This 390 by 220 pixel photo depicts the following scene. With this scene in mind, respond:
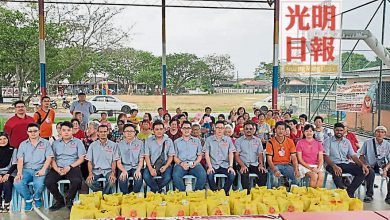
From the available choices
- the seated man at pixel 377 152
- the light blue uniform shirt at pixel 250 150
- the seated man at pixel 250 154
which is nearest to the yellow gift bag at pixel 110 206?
the seated man at pixel 250 154

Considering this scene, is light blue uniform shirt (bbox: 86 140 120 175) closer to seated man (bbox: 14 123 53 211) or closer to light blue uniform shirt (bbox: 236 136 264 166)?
seated man (bbox: 14 123 53 211)

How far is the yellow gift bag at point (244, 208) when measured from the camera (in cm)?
271

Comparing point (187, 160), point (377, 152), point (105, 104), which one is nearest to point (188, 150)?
point (187, 160)

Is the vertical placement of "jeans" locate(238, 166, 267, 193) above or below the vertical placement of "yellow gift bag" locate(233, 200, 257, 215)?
below

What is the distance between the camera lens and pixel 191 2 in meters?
8.41

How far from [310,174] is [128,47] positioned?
1120 centimetres

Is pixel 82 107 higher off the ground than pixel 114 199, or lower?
higher

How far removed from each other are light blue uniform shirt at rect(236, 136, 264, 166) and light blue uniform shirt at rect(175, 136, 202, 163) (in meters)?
0.51

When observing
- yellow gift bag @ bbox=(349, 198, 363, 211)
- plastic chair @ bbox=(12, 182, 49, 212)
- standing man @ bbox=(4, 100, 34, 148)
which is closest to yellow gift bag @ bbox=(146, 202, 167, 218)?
yellow gift bag @ bbox=(349, 198, 363, 211)

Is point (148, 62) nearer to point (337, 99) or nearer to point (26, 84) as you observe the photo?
point (26, 84)

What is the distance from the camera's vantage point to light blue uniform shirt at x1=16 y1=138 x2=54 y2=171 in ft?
13.2

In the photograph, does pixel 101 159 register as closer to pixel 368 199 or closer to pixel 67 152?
pixel 67 152

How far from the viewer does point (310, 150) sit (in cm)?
446

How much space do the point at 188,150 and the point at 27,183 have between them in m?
1.77
